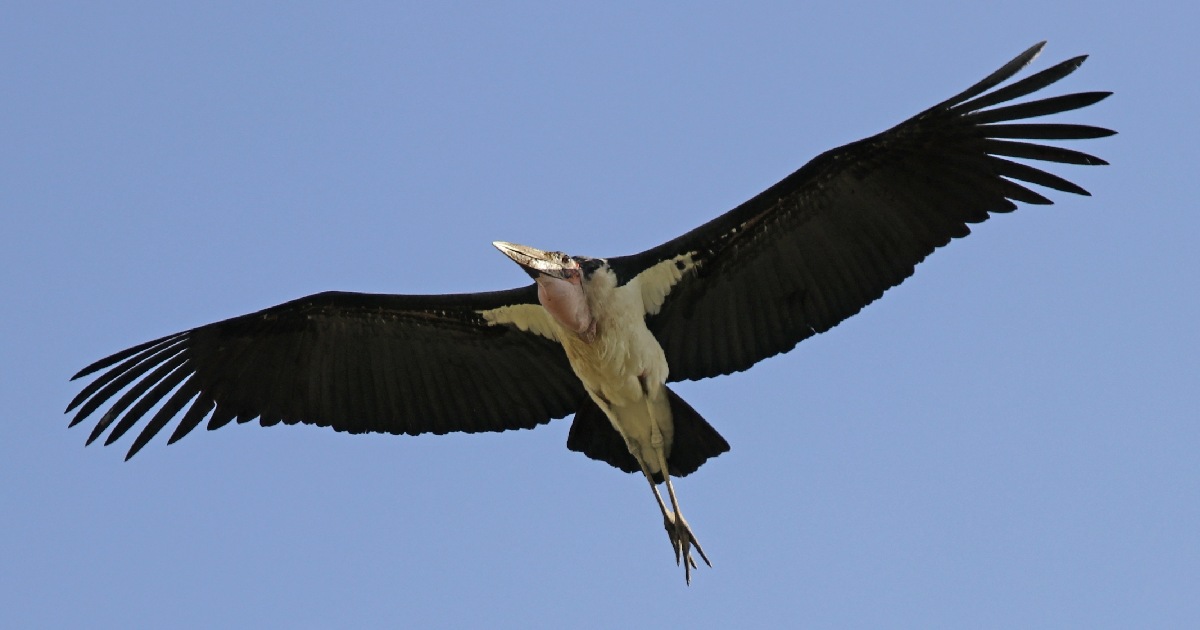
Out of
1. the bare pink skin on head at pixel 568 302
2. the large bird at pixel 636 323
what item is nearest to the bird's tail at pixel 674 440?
the large bird at pixel 636 323

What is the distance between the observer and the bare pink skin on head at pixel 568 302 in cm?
1244

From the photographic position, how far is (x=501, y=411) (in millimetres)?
13906

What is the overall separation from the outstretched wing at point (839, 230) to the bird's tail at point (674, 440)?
17.4 inches

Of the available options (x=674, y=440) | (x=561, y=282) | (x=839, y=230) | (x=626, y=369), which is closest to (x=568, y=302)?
(x=561, y=282)

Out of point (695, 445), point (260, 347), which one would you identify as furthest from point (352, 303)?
point (695, 445)

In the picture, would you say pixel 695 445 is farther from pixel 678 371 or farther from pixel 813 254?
pixel 813 254

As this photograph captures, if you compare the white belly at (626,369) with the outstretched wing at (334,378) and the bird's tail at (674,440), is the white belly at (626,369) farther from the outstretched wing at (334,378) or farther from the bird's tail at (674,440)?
the outstretched wing at (334,378)

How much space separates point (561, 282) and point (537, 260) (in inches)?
9.4

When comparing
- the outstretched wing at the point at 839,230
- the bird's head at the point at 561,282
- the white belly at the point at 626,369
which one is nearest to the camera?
the outstretched wing at the point at 839,230

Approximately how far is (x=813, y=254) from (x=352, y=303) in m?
3.70

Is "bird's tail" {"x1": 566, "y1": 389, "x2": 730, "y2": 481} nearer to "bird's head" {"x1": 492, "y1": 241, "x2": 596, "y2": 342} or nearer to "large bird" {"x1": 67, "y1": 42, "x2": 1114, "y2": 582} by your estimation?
"large bird" {"x1": 67, "y1": 42, "x2": 1114, "y2": 582}

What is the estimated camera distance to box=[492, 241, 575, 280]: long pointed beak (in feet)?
40.5

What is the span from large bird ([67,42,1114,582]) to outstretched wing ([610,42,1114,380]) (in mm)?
13

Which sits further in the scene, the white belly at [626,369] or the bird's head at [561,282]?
the white belly at [626,369]
